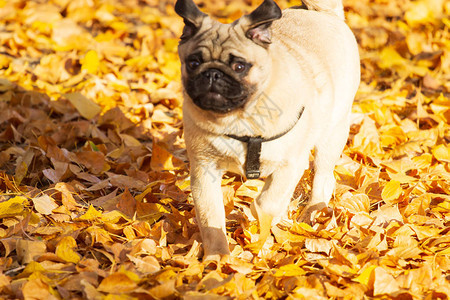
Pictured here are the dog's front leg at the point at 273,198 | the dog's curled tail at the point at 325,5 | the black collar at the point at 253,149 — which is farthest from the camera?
the dog's curled tail at the point at 325,5

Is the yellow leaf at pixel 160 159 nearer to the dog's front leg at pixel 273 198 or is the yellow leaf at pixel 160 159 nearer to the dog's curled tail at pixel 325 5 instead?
the dog's front leg at pixel 273 198

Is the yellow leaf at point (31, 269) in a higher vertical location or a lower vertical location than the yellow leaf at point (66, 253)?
higher

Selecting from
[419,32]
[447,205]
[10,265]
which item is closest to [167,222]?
[10,265]

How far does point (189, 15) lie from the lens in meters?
3.26

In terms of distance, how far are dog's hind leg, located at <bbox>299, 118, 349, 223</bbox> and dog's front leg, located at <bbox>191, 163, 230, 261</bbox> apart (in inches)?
35.4

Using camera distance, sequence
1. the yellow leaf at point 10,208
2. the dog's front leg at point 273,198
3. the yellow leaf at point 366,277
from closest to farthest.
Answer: the yellow leaf at point 366,277
the dog's front leg at point 273,198
the yellow leaf at point 10,208

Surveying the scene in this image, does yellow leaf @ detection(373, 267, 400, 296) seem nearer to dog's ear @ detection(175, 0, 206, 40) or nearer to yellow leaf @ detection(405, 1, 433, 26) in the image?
dog's ear @ detection(175, 0, 206, 40)

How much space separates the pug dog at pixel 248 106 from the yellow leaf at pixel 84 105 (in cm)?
236

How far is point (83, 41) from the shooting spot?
7.23 m

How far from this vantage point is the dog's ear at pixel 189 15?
10.6 ft

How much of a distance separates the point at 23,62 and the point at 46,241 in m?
4.04

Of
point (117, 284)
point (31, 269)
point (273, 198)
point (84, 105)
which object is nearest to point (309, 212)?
point (273, 198)

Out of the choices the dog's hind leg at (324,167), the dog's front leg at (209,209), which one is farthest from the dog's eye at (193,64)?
the dog's hind leg at (324,167)

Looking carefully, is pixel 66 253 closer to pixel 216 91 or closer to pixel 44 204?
pixel 44 204
